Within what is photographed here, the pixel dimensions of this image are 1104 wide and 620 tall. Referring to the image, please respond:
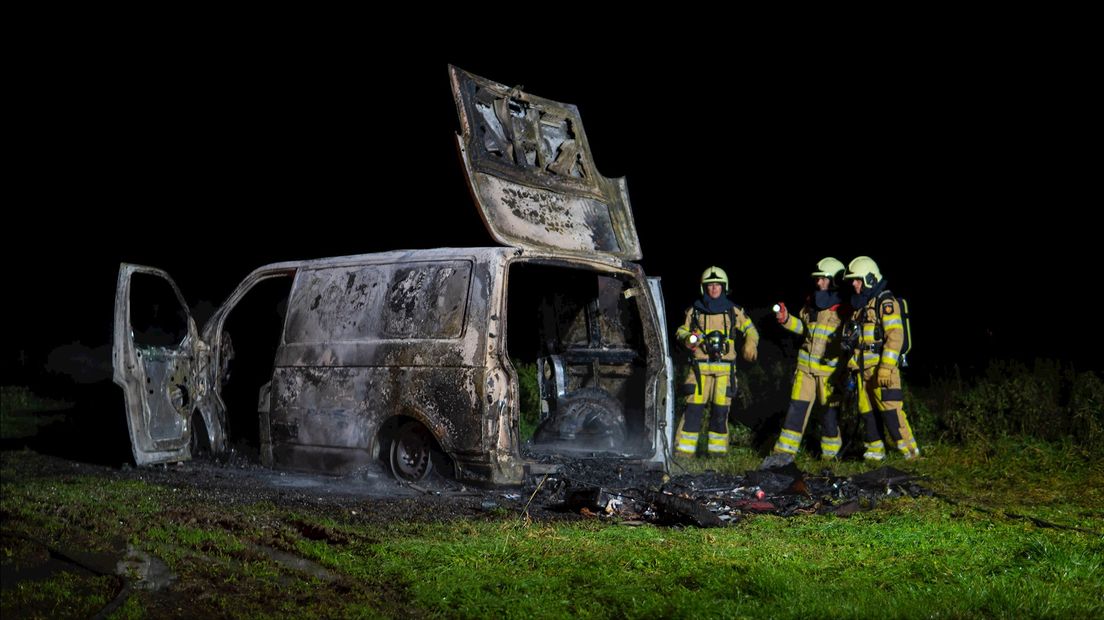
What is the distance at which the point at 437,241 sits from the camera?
937 inches

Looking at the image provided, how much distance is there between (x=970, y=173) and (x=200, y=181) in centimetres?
1688

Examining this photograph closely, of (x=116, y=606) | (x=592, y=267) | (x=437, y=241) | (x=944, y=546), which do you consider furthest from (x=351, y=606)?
(x=437, y=241)

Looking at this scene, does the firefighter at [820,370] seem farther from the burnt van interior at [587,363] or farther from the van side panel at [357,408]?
the van side panel at [357,408]

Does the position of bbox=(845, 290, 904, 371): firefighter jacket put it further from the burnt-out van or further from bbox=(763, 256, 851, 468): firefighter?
the burnt-out van

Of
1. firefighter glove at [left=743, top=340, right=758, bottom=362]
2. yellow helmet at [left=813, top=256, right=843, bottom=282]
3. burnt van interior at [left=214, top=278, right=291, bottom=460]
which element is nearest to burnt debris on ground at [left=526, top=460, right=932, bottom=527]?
firefighter glove at [left=743, top=340, right=758, bottom=362]

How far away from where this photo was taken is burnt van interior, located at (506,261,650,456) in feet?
26.6

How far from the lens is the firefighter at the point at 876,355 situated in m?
8.63

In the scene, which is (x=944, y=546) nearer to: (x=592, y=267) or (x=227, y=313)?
(x=592, y=267)

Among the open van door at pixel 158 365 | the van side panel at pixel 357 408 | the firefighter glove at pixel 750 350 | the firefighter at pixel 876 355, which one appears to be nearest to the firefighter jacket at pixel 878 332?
the firefighter at pixel 876 355

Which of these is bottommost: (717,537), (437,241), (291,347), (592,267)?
(717,537)

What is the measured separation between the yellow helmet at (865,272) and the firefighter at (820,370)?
18.6 inches

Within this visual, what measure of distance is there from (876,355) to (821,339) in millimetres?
633

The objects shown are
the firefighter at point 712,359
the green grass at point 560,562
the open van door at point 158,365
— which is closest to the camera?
the green grass at point 560,562

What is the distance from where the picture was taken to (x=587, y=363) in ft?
28.4
